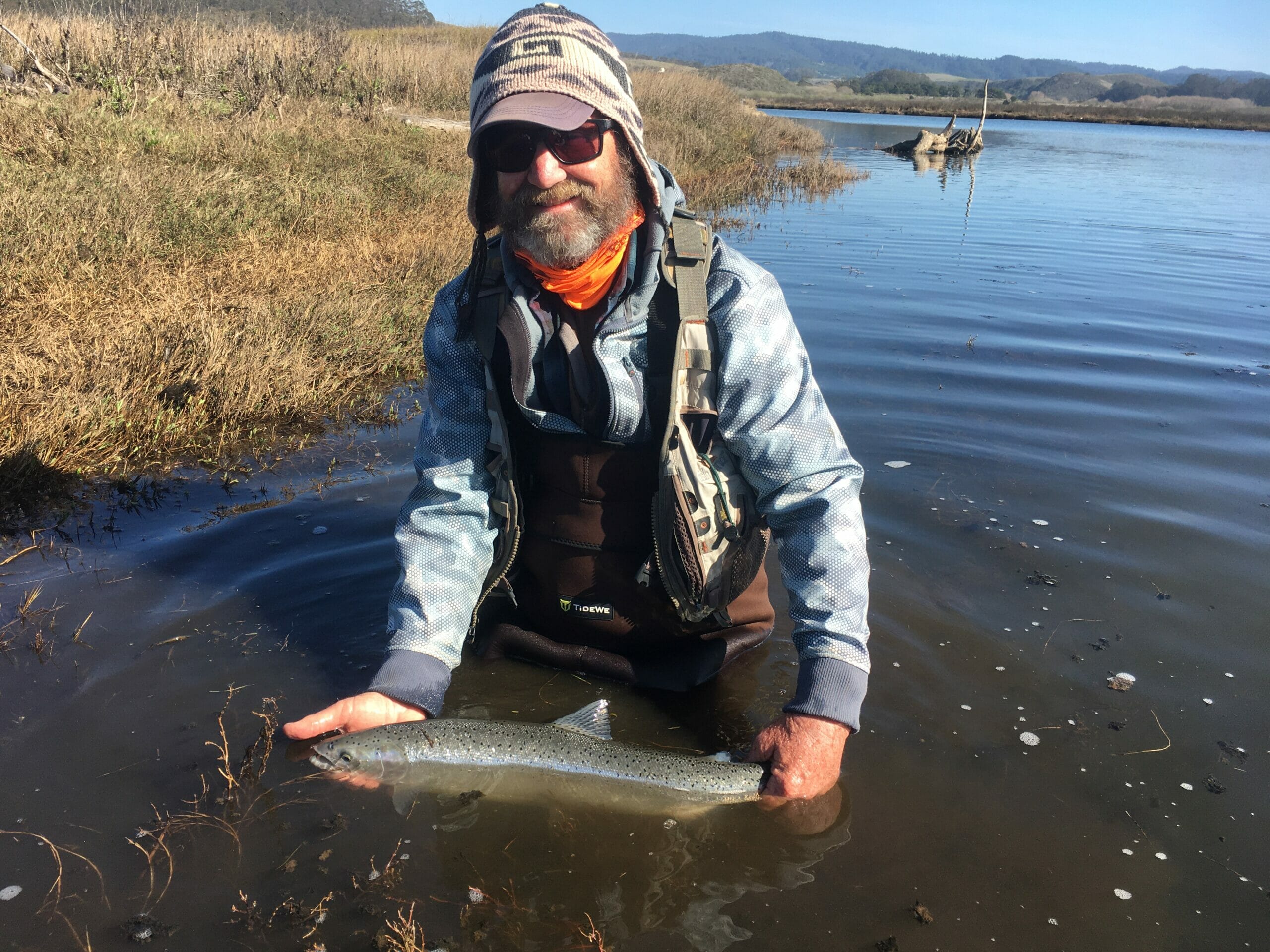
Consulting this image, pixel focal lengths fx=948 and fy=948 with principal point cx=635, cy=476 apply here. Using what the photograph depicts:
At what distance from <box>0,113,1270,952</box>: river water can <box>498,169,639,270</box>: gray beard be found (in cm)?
187

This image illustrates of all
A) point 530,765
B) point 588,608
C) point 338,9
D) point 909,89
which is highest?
point 909,89

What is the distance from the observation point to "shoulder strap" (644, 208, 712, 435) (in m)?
3.16

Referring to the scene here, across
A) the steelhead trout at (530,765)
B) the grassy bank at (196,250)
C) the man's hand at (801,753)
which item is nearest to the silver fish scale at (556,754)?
the steelhead trout at (530,765)

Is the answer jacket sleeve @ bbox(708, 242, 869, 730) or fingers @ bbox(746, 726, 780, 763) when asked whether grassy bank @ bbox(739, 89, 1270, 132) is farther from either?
fingers @ bbox(746, 726, 780, 763)

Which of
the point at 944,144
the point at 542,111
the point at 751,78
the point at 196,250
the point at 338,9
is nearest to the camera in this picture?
the point at 542,111

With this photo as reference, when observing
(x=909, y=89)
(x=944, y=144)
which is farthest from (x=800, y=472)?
(x=909, y=89)

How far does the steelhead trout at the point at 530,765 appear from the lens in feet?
10.5

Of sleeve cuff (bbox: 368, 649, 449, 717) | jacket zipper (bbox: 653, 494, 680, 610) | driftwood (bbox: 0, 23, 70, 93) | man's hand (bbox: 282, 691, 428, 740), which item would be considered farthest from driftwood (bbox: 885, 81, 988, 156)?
man's hand (bbox: 282, 691, 428, 740)

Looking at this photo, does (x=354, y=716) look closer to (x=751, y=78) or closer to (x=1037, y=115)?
(x=1037, y=115)

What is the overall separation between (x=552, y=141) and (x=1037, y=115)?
92455 mm

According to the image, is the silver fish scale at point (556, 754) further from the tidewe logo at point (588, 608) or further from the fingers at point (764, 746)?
the tidewe logo at point (588, 608)

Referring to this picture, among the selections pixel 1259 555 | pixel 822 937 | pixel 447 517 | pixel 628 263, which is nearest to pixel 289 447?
pixel 447 517

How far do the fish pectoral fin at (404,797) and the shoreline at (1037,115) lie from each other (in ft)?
256

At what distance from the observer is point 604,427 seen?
3.38m
